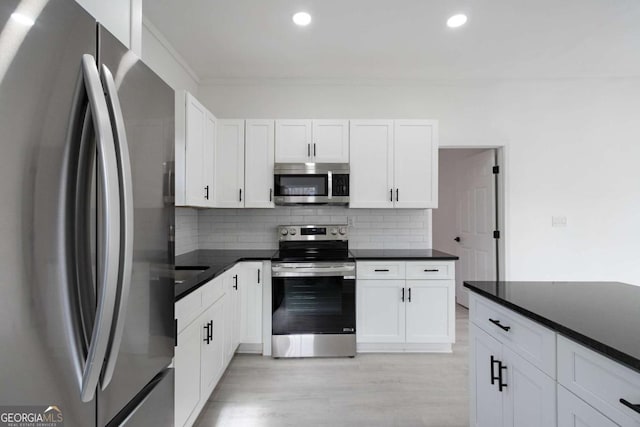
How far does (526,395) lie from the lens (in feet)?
4.11

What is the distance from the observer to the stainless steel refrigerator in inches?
19.7

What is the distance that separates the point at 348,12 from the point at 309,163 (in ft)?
4.45

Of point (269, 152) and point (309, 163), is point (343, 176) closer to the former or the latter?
point (309, 163)

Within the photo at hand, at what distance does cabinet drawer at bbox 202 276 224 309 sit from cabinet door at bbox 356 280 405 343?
129 cm

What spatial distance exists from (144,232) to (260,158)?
2.49 m

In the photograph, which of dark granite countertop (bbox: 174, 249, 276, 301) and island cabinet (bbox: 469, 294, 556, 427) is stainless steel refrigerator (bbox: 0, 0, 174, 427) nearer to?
dark granite countertop (bbox: 174, 249, 276, 301)

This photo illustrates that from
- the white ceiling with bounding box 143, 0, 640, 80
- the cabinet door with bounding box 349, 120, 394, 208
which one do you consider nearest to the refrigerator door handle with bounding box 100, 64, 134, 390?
the white ceiling with bounding box 143, 0, 640, 80

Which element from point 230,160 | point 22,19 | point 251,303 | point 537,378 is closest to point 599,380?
point 537,378

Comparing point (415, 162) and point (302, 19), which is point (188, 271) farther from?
point (415, 162)

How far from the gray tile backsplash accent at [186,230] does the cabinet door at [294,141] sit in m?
1.10

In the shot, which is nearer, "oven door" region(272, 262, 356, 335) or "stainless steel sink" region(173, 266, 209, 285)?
"stainless steel sink" region(173, 266, 209, 285)

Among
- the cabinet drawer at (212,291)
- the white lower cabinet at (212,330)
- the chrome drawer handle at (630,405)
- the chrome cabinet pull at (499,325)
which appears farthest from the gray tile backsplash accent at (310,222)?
the chrome drawer handle at (630,405)

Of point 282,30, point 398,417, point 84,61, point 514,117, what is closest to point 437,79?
point 514,117

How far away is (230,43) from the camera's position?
2.88 m
